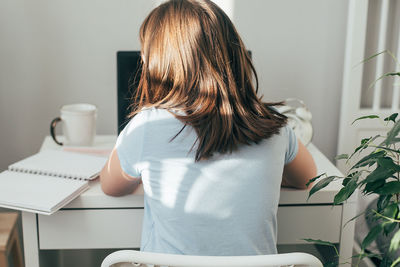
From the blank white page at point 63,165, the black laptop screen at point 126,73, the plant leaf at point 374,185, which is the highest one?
the black laptop screen at point 126,73

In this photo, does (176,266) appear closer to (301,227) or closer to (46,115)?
(301,227)

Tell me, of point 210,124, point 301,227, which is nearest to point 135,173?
point 210,124

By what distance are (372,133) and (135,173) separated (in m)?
1.08

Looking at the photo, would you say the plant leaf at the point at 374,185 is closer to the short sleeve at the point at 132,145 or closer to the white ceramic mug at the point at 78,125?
the short sleeve at the point at 132,145

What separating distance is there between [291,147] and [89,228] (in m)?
0.55

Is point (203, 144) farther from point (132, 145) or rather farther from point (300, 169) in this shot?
point (300, 169)

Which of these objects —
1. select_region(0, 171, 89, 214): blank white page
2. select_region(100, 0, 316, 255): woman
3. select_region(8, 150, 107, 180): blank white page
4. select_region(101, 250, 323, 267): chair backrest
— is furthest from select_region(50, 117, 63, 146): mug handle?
select_region(101, 250, 323, 267): chair backrest

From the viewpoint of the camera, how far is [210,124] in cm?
96

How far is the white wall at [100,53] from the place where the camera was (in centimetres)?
170

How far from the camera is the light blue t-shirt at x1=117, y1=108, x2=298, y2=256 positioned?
38.1 inches

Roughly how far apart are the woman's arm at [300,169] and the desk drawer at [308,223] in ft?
0.27

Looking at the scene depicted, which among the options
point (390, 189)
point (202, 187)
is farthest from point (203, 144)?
point (390, 189)

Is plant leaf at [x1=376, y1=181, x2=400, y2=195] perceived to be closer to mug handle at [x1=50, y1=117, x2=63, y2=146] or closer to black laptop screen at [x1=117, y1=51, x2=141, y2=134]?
black laptop screen at [x1=117, y1=51, x2=141, y2=134]

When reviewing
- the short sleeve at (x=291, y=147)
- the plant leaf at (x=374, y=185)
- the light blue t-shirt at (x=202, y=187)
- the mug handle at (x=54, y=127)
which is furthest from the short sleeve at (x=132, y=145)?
the mug handle at (x=54, y=127)
